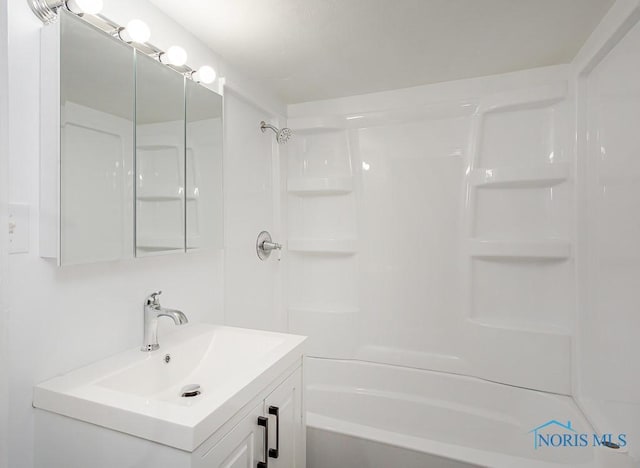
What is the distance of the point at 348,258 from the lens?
2.52 m

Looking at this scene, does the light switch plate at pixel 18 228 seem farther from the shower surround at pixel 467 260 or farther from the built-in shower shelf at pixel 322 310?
the built-in shower shelf at pixel 322 310

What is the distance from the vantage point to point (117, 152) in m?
1.18

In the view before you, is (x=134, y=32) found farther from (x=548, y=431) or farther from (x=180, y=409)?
(x=548, y=431)

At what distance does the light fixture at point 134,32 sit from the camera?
3.89ft

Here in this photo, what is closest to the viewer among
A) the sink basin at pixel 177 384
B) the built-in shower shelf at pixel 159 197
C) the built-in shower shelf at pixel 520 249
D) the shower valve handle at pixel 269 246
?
the sink basin at pixel 177 384

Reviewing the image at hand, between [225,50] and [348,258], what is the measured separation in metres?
1.52

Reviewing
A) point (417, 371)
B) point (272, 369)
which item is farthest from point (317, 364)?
point (272, 369)

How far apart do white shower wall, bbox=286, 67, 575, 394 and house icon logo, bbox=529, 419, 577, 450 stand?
0.66 ft

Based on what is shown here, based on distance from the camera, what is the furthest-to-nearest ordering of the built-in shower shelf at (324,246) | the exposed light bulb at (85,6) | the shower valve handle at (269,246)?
1. the built-in shower shelf at (324,246)
2. the shower valve handle at (269,246)
3. the exposed light bulb at (85,6)

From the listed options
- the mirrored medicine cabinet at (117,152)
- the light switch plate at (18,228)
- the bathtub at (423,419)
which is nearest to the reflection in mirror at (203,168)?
the mirrored medicine cabinet at (117,152)

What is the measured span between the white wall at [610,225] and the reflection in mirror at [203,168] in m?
1.75

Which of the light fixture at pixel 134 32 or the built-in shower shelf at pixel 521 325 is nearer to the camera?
the light fixture at pixel 134 32

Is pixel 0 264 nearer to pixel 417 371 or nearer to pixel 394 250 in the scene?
pixel 394 250

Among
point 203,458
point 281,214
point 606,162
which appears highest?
point 606,162
